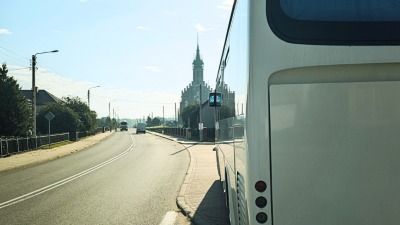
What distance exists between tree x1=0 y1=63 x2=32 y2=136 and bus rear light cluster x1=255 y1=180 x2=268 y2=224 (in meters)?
34.5

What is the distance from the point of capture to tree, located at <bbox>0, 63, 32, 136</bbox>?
34062 mm

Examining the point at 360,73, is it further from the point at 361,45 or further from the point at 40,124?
the point at 40,124

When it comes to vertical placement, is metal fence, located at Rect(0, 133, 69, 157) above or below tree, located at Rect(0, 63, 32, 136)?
below

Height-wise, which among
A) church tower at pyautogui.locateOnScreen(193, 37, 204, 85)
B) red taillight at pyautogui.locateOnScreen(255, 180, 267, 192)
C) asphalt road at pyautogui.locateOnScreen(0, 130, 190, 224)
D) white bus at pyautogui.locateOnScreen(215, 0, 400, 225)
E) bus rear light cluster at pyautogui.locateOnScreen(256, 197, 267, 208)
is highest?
church tower at pyautogui.locateOnScreen(193, 37, 204, 85)

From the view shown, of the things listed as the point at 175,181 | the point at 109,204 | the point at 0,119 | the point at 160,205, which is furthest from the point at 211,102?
the point at 0,119

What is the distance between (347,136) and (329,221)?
648mm

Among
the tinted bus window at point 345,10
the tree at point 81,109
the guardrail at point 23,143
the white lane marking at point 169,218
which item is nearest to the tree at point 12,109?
the guardrail at point 23,143

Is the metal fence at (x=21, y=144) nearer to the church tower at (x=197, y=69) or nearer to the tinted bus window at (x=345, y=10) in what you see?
the tinted bus window at (x=345, y=10)

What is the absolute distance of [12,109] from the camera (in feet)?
113

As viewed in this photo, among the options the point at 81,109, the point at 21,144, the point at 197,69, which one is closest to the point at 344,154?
the point at 21,144

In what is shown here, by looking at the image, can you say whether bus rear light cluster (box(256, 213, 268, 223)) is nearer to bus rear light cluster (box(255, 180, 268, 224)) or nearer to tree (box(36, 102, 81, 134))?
bus rear light cluster (box(255, 180, 268, 224))

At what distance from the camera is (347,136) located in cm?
320

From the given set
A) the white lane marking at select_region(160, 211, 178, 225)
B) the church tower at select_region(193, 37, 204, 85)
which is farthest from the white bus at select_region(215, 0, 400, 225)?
the church tower at select_region(193, 37, 204, 85)

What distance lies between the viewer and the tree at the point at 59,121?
5003 cm
